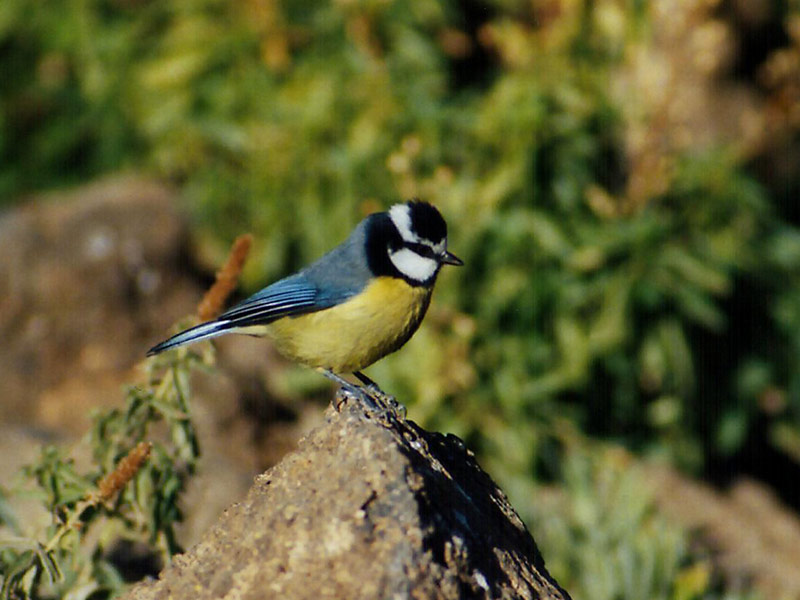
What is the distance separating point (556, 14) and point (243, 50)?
2035 mm

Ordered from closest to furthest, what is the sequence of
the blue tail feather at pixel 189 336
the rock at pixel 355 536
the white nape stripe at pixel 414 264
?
the rock at pixel 355 536 → the blue tail feather at pixel 189 336 → the white nape stripe at pixel 414 264

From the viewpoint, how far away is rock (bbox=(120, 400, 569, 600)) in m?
2.82

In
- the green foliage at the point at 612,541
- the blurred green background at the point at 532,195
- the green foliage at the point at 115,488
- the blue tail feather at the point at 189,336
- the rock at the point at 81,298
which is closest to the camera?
the green foliage at the point at 115,488

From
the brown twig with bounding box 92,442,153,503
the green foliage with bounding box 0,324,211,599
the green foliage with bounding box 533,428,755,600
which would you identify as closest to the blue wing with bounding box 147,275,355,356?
the green foliage with bounding box 0,324,211,599

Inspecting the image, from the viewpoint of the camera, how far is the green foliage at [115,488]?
3715mm

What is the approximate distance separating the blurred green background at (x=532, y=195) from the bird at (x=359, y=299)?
6.20ft

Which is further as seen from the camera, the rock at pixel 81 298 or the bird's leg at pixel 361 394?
the rock at pixel 81 298

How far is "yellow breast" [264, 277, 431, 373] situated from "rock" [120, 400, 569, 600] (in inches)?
33.2

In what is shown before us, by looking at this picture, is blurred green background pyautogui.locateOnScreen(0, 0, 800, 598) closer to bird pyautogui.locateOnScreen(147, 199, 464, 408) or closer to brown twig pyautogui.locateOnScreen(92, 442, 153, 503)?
bird pyautogui.locateOnScreen(147, 199, 464, 408)

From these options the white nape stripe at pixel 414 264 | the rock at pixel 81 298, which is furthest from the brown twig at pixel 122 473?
the rock at pixel 81 298

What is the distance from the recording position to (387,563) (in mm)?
2783

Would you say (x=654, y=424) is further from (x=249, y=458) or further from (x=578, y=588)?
(x=249, y=458)

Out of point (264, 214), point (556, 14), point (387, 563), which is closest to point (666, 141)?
point (556, 14)

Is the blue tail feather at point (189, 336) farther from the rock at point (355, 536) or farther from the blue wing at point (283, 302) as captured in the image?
the rock at point (355, 536)
